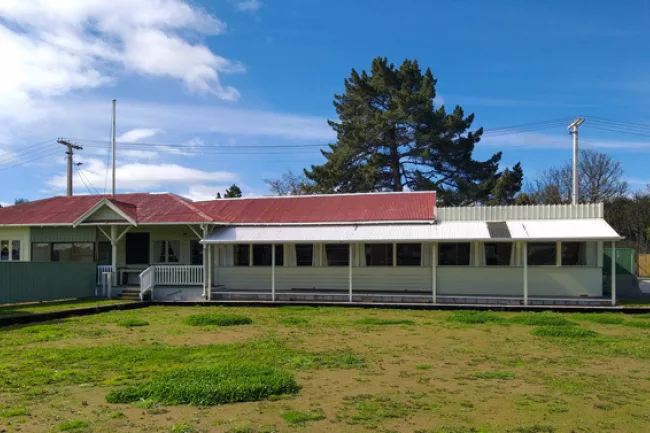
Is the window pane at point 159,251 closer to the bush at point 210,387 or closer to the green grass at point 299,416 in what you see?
the bush at point 210,387

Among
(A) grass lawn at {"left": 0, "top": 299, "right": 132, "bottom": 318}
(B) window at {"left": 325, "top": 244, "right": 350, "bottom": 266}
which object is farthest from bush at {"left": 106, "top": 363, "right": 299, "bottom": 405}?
(B) window at {"left": 325, "top": 244, "right": 350, "bottom": 266}

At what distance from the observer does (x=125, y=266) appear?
22531 millimetres

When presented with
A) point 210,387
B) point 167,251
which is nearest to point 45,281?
point 167,251

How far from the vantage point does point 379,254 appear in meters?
20.3

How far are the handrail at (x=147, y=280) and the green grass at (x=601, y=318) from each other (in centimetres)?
1436

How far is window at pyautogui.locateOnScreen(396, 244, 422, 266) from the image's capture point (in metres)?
19.8

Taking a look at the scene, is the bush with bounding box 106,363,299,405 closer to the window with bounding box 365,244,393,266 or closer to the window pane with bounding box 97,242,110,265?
the window with bounding box 365,244,393,266

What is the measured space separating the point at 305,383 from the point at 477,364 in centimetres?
309

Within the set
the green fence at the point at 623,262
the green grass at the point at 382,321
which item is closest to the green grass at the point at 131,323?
the green grass at the point at 382,321

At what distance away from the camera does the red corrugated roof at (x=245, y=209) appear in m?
20.9

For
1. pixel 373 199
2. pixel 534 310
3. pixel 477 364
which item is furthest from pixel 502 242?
pixel 477 364

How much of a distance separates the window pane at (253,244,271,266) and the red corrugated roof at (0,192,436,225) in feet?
3.34

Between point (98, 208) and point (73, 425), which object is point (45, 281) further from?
point (73, 425)

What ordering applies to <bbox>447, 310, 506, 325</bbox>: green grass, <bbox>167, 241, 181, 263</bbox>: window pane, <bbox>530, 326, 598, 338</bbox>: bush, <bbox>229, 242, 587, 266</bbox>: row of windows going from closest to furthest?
1. <bbox>530, 326, 598, 338</bbox>: bush
2. <bbox>447, 310, 506, 325</bbox>: green grass
3. <bbox>229, 242, 587, 266</bbox>: row of windows
4. <bbox>167, 241, 181, 263</bbox>: window pane
